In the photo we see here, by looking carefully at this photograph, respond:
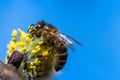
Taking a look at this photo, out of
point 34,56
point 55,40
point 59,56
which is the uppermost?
point 55,40

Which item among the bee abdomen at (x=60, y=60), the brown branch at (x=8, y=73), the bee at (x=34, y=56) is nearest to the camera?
the brown branch at (x=8, y=73)

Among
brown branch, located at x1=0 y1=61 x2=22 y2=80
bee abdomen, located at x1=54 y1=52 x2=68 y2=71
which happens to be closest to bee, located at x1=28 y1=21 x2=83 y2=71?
bee abdomen, located at x1=54 y1=52 x2=68 y2=71

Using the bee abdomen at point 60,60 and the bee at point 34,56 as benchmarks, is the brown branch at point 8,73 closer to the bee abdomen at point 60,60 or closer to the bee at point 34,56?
the bee at point 34,56

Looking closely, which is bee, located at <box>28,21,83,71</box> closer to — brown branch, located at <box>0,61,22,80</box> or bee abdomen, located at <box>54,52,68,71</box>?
bee abdomen, located at <box>54,52,68,71</box>

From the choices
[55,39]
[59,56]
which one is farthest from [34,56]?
[55,39]

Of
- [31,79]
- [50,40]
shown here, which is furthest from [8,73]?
[50,40]

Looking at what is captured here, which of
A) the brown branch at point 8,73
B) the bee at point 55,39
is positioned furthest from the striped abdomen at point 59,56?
the brown branch at point 8,73

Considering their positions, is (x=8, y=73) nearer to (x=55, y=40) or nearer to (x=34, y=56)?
(x=34, y=56)

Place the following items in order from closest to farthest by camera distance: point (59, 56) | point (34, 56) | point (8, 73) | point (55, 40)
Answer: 1. point (8, 73)
2. point (34, 56)
3. point (59, 56)
4. point (55, 40)
